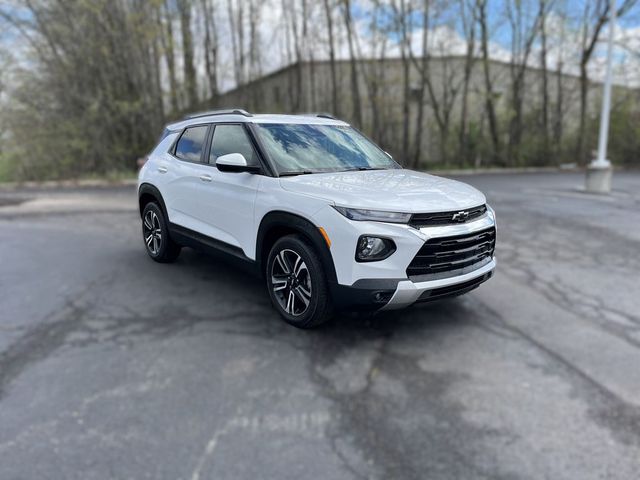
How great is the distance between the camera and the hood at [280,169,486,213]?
3338 mm

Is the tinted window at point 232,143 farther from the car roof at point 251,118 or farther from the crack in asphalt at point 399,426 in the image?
the crack in asphalt at point 399,426

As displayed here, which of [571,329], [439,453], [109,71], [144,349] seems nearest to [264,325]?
[144,349]

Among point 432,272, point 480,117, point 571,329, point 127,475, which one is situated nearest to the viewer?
point 127,475

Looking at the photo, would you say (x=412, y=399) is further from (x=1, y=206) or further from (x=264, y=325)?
(x=1, y=206)

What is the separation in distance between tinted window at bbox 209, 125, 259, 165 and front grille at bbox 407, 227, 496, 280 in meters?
1.69

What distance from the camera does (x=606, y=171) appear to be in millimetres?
12523

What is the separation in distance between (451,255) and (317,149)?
66.0 inches

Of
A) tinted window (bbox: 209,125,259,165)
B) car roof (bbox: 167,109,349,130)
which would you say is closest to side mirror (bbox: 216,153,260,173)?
tinted window (bbox: 209,125,259,165)

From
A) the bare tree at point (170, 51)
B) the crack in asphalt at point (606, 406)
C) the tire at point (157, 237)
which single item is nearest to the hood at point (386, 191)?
the crack in asphalt at point (606, 406)

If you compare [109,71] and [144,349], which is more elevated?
[109,71]

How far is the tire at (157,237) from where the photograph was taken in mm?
5555

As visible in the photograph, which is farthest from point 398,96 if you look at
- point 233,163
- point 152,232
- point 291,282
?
point 291,282

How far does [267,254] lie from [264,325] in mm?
614

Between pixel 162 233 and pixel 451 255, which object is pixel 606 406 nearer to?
pixel 451 255
